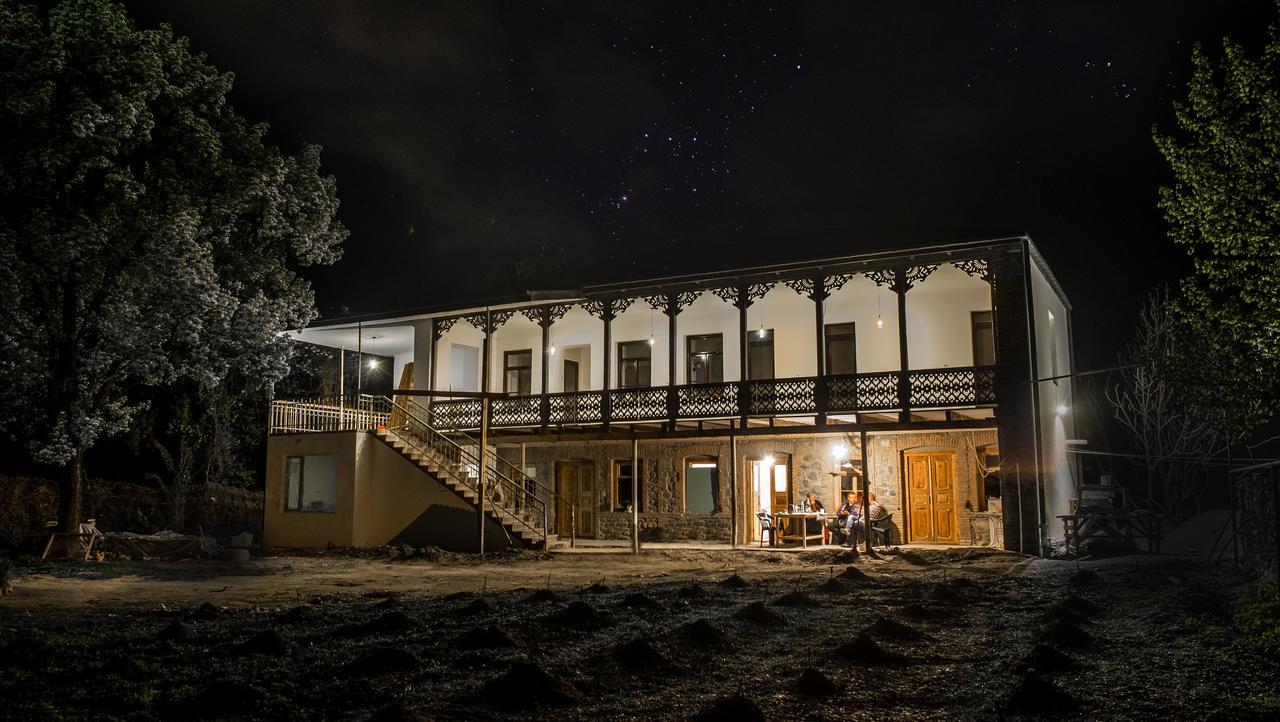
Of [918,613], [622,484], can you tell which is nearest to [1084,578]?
[918,613]

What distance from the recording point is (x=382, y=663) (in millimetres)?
7273

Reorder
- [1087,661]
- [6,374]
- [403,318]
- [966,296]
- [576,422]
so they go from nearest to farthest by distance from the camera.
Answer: [1087,661] → [6,374] → [966,296] → [576,422] → [403,318]

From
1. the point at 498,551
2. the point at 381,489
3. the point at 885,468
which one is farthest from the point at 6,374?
the point at 885,468

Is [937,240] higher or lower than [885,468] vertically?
higher

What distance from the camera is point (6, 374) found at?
16891 millimetres

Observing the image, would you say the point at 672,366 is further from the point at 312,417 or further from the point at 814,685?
the point at 814,685

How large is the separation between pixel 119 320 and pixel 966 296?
17556mm

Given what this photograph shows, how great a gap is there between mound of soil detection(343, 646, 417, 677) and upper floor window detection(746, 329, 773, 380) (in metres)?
16.7

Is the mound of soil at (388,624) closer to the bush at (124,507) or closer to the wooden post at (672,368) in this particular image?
the wooden post at (672,368)

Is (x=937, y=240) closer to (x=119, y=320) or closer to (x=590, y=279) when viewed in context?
(x=590, y=279)

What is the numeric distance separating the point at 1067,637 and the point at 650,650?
374cm

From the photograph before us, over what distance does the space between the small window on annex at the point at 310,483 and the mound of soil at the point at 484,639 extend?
622 inches

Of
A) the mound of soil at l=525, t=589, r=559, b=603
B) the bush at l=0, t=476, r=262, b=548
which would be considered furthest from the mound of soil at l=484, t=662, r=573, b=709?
the bush at l=0, t=476, r=262, b=548

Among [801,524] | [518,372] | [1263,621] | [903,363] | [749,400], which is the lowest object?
[1263,621]
